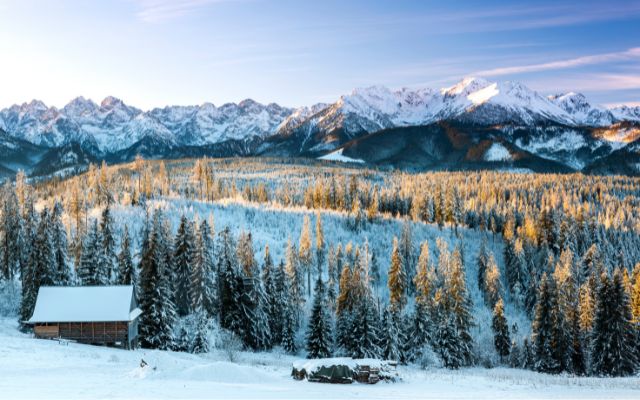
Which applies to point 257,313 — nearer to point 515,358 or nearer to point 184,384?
point 515,358

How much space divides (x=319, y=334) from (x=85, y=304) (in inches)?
984

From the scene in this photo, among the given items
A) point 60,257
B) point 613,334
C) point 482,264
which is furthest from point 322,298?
point 482,264

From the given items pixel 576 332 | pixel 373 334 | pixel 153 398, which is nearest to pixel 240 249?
pixel 373 334

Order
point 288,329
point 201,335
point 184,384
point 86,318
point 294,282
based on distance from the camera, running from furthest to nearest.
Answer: point 294,282 < point 288,329 < point 201,335 < point 86,318 < point 184,384

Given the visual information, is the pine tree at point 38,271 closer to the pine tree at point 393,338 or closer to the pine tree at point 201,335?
the pine tree at point 201,335

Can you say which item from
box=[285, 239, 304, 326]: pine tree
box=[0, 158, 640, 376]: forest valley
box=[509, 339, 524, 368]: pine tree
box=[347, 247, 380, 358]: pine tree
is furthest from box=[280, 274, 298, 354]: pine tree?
box=[509, 339, 524, 368]: pine tree

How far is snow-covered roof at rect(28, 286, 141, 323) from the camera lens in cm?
4500

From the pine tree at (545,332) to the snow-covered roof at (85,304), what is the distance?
45.4m

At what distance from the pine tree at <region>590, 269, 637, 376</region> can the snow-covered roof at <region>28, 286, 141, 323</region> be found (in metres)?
48.4

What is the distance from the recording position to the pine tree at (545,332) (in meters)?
59.0

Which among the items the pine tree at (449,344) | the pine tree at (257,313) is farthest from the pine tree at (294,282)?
the pine tree at (449,344)

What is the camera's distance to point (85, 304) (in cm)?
4597

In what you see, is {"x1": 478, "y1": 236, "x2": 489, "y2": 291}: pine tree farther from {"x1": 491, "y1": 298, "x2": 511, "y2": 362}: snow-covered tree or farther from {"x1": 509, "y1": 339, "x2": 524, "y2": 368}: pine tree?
{"x1": 509, "y1": 339, "x2": 524, "y2": 368}: pine tree

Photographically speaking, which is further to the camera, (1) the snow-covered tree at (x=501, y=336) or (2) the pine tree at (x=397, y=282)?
(2) the pine tree at (x=397, y=282)
